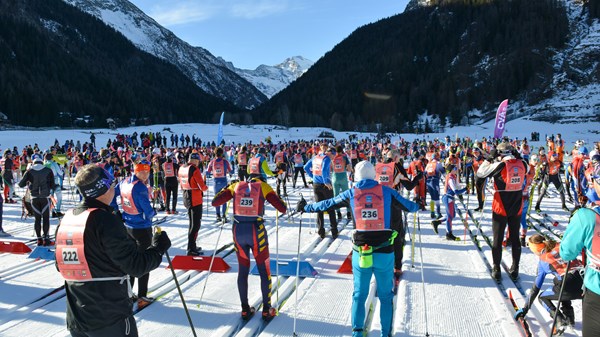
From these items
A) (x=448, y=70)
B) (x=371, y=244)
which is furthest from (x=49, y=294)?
(x=448, y=70)

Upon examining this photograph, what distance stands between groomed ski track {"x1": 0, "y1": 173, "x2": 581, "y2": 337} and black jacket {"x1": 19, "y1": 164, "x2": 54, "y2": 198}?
54.8 inches

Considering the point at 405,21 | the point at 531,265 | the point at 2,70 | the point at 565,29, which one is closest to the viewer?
the point at 531,265

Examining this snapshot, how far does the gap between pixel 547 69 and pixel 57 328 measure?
108 metres

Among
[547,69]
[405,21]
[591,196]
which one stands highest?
[405,21]

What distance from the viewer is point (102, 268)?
2676mm

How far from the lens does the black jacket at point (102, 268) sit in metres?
2.62

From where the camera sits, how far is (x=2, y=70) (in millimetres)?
74688

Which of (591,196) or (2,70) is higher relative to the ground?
(2,70)

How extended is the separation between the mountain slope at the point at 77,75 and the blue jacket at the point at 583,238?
82.3 metres

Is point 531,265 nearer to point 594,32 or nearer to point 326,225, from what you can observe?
point 326,225

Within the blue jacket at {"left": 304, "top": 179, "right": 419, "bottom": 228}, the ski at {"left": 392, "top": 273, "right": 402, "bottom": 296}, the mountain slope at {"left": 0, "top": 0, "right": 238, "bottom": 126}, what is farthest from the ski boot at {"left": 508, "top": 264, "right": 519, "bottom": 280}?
the mountain slope at {"left": 0, "top": 0, "right": 238, "bottom": 126}

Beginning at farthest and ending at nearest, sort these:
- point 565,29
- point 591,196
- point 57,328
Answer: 1. point 565,29
2. point 57,328
3. point 591,196

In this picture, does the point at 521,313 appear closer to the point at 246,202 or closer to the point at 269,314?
the point at 269,314

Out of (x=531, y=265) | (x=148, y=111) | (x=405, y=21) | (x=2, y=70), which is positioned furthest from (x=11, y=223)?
(x=405, y=21)
